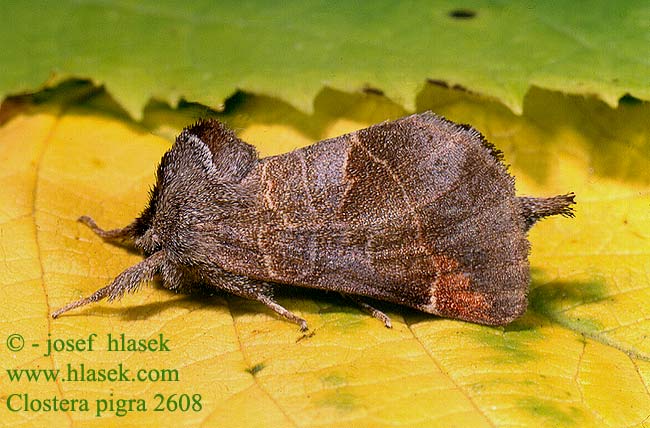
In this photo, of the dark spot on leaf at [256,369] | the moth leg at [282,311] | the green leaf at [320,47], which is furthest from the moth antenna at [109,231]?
the dark spot on leaf at [256,369]

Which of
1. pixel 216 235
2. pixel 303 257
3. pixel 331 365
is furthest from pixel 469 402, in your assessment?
pixel 216 235

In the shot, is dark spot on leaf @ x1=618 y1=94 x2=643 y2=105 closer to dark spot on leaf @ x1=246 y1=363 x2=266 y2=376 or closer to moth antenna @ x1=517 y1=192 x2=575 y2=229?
moth antenna @ x1=517 y1=192 x2=575 y2=229

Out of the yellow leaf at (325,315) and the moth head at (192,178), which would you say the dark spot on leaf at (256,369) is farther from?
the moth head at (192,178)

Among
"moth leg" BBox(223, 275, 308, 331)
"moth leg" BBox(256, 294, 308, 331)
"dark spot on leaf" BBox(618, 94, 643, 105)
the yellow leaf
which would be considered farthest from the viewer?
"dark spot on leaf" BBox(618, 94, 643, 105)

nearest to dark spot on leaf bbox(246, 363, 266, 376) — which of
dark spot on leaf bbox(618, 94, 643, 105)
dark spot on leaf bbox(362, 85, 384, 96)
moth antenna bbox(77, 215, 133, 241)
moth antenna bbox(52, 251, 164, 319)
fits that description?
moth antenna bbox(52, 251, 164, 319)

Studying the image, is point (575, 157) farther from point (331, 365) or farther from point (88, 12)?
point (88, 12)

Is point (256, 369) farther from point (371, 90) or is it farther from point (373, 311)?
point (371, 90)

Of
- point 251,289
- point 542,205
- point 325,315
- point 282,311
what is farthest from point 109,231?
point 542,205
